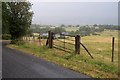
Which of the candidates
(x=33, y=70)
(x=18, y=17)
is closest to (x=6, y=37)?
(x=18, y=17)

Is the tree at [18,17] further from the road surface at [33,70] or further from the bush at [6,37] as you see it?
the road surface at [33,70]

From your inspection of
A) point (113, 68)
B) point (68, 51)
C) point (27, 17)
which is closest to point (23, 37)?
point (27, 17)

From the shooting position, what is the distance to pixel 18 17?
27.7 m

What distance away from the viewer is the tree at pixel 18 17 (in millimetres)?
27500

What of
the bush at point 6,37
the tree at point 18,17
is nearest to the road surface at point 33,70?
the tree at point 18,17

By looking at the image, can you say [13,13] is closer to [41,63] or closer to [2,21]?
[2,21]

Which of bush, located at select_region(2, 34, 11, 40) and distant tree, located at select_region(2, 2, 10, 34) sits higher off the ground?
distant tree, located at select_region(2, 2, 10, 34)

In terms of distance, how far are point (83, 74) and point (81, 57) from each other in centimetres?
464

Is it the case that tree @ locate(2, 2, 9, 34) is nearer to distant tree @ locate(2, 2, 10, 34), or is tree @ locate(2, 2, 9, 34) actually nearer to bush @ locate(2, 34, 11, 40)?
distant tree @ locate(2, 2, 10, 34)

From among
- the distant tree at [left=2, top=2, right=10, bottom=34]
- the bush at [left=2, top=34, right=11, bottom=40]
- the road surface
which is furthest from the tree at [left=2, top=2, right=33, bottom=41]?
the road surface

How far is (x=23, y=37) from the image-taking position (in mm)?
29547

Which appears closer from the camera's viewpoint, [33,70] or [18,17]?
[33,70]

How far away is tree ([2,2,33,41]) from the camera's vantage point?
27500mm

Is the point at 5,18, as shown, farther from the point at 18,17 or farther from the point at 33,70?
the point at 33,70
